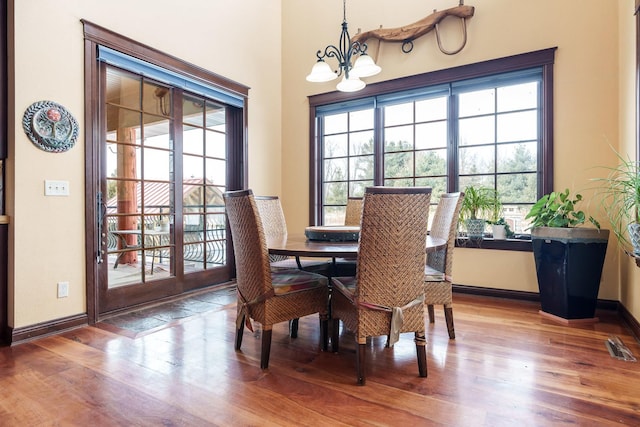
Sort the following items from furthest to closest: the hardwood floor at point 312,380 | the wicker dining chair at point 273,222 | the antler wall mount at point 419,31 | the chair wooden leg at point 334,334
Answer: the antler wall mount at point 419,31 → the wicker dining chair at point 273,222 → the chair wooden leg at point 334,334 → the hardwood floor at point 312,380

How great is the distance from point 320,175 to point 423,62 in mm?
1780

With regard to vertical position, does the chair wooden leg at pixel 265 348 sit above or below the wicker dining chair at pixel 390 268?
below

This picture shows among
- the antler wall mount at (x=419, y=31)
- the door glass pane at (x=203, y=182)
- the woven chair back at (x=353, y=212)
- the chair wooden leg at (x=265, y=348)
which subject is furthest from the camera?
the door glass pane at (x=203, y=182)

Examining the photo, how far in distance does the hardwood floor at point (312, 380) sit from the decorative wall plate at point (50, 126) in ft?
4.46

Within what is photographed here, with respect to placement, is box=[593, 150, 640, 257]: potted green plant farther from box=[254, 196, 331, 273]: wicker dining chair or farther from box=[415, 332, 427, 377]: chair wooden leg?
box=[254, 196, 331, 273]: wicker dining chair

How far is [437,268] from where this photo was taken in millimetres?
2584

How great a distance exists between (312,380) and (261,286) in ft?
1.88

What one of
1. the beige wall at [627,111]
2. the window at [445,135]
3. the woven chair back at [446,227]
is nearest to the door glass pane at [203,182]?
the window at [445,135]

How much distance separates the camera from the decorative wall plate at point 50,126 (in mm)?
2379

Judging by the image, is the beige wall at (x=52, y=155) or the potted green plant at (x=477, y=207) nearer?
the beige wall at (x=52, y=155)

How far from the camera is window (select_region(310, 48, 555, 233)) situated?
3.39m

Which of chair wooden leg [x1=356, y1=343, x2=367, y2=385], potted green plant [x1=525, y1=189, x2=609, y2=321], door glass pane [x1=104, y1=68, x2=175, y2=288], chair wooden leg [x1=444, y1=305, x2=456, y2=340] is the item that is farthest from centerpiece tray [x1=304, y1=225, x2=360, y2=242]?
door glass pane [x1=104, y1=68, x2=175, y2=288]

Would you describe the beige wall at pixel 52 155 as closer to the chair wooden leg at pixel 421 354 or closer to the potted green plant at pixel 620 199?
the chair wooden leg at pixel 421 354

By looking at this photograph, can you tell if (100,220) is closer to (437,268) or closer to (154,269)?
(154,269)
